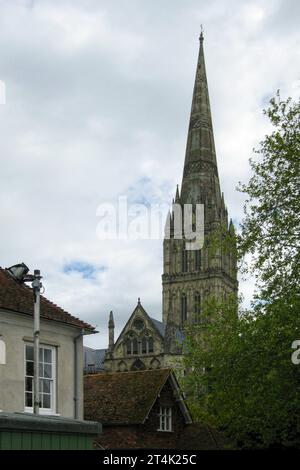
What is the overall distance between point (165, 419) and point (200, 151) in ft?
302

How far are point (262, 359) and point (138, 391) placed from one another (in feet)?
44.3

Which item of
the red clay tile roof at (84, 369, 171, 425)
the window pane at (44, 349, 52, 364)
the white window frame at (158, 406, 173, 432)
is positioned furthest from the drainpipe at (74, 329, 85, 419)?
the white window frame at (158, 406, 173, 432)

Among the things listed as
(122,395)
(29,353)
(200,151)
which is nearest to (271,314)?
(29,353)

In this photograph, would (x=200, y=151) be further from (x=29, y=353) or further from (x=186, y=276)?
(x=29, y=353)

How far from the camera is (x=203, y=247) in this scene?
115688 mm

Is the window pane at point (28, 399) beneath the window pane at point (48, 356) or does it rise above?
beneath

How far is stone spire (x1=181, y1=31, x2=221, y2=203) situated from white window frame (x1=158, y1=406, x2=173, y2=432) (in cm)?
8536

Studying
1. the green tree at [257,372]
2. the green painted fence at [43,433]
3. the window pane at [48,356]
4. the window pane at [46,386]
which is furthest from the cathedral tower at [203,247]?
the green painted fence at [43,433]

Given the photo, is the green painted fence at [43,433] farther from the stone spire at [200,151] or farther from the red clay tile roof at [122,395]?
the stone spire at [200,151]

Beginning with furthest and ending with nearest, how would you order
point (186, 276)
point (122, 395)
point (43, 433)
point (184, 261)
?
point (184, 261), point (186, 276), point (122, 395), point (43, 433)

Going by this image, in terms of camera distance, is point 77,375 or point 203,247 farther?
point 203,247

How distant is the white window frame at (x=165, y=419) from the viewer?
37.1m

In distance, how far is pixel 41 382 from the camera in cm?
2514

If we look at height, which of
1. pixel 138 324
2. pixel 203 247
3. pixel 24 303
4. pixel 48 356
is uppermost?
pixel 203 247
